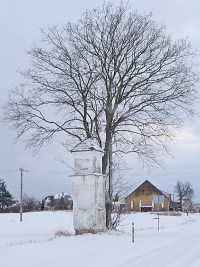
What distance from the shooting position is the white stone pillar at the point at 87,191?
22.9 meters

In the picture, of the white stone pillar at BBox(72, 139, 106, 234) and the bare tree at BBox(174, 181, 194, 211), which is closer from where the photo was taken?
the white stone pillar at BBox(72, 139, 106, 234)

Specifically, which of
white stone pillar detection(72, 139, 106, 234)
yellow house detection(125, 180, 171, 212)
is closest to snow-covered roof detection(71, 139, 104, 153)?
white stone pillar detection(72, 139, 106, 234)

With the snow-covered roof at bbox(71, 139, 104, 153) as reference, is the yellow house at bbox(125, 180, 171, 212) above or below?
below

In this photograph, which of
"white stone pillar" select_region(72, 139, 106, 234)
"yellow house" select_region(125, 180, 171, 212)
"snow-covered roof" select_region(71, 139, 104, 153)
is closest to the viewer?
"white stone pillar" select_region(72, 139, 106, 234)

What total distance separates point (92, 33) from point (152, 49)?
141 inches

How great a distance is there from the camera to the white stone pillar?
22.9m

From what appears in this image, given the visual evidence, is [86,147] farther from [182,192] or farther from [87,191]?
[182,192]

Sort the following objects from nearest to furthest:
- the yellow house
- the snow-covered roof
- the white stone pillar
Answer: the white stone pillar
the snow-covered roof
the yellow house

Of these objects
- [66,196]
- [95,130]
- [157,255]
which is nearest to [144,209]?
[66,196]

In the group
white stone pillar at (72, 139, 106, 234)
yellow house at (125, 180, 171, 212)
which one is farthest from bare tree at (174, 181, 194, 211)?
white stone pillar at (72, 139, 106, 234)

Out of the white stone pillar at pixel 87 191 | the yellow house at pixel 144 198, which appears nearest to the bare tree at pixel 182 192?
the yellow house at pixel 144 198

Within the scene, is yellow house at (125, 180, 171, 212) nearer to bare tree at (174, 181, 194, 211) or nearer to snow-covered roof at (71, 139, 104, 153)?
bare tree at (174, 181, 194, 211)

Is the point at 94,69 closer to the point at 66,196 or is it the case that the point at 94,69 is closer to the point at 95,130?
the point at 95,130

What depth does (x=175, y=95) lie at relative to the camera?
2844 centimetres
